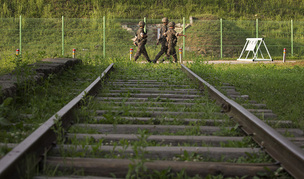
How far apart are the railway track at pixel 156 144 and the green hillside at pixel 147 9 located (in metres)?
28.0

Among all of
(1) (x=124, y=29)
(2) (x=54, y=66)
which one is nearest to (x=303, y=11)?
(1) (x=124, y=29)

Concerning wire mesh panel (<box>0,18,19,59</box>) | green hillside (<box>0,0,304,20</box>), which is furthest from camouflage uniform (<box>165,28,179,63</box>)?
green hillside (<box>0,0,304,20</box>)

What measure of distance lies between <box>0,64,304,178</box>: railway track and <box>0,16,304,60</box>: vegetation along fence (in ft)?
72.2

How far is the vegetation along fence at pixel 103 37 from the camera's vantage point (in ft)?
88.8

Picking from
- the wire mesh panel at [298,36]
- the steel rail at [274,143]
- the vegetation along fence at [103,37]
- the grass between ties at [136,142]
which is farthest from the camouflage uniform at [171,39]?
the wire mesh panel at [298,36]

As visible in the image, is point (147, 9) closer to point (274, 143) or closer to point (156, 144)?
point (156, 144)

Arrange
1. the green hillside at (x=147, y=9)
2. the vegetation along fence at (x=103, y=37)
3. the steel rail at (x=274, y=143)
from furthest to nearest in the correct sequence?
the green hillside at (x=147, y=9) → the vegetation along fence at (x=103, y=37) → the steel rail at (x=274, y=143)

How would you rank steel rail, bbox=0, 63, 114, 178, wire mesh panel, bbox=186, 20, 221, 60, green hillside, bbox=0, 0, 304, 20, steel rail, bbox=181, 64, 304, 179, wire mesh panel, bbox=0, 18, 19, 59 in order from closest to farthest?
steel rail, bbox=0, 63, 114, 178 → steel rail, bbox=181, 64, 304, 179 → wire mesh panel, bbox=0, 18, 19, 59 → wire mesh panel, bbox=186, 20, 221, 60 → green hillside, bbox=0, 0, 304, 20

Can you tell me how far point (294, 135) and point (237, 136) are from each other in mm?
652

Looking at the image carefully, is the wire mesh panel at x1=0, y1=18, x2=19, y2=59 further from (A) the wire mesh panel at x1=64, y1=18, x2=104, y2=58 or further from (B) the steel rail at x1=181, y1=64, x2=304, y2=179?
(B) the steel rail at x1=181, y1=64, x2=304, y2=179

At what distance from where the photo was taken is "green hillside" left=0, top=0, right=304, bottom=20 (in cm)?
3316

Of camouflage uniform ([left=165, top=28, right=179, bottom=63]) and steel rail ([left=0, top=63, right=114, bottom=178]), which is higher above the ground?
camouflage uniform ([left=165, top=28, right=179, bottom=63])

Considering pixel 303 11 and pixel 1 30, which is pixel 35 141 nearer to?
pixel 1 30

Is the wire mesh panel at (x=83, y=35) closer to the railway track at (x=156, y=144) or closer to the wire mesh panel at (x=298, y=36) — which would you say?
the wire mesh panel at (x=298, y=36)
